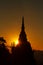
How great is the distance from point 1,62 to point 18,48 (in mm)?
12775

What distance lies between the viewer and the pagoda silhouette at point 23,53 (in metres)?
72.9

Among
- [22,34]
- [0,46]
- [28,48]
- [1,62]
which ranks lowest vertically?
[1,62]

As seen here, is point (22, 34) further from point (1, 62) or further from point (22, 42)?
point (1, 62)

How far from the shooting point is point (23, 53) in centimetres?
7556

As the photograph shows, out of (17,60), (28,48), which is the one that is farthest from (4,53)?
(28,48)

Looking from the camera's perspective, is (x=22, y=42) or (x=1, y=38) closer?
(x=1, y=38)

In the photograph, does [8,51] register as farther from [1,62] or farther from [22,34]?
[22,34]

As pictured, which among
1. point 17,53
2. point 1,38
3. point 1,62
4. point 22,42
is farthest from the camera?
point 22,42

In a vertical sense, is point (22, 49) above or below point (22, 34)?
below

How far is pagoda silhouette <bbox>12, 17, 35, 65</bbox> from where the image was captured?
239 ft

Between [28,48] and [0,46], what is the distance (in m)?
14.3

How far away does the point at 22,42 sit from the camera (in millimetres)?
80375

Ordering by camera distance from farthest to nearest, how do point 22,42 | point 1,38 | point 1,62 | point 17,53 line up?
point 22,42
point 17,53
point 1,38
point 1,62

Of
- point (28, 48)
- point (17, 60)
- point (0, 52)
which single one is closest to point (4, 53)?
point (0, 52)
